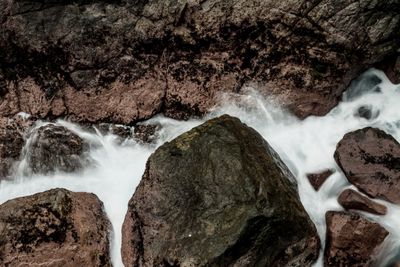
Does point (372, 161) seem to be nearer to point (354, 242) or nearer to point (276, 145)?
point (354, 242)

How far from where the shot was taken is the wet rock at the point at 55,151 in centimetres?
747

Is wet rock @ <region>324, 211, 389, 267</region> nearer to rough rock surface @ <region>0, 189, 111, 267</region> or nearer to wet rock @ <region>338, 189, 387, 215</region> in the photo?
wet rock @ <region>338, 189, 387, 215</region>

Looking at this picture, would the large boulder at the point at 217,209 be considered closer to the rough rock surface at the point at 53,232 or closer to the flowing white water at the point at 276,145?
the rough rock surface at the point at 53,232

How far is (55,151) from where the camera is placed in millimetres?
7516

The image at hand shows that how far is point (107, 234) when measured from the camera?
6527 mm

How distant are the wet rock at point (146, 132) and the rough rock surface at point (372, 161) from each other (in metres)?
2.93

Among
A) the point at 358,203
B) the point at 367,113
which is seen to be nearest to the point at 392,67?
the point at 367,113

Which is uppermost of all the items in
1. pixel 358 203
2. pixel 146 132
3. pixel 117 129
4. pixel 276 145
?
pixel 117 129

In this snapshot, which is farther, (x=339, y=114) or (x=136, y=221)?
(x=339, y=114)

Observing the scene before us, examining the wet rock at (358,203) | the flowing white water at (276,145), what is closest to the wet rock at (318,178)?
the flowing white water at (276,145)

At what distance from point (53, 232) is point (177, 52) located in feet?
11.3

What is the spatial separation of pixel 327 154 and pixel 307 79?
1.29 meters

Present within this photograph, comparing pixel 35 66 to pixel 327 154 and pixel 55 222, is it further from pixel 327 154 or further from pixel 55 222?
pixel 327 154

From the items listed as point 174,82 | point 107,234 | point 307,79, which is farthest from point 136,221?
point 307,79
